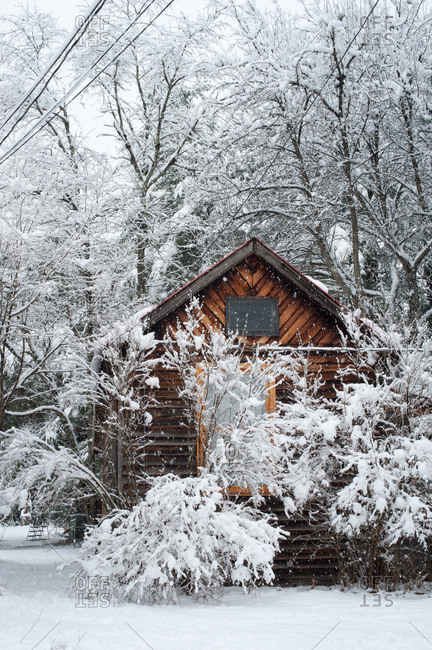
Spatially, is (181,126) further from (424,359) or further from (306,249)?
(424,359)

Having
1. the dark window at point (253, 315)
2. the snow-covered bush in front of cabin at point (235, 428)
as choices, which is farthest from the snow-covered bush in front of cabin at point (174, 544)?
the dark window at point (253, 315)

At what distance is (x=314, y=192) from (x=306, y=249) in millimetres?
1913

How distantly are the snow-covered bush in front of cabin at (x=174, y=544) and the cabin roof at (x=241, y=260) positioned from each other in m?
3.15

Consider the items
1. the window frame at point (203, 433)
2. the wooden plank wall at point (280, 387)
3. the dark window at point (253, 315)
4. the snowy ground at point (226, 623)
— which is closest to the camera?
the snowy ground at point (226, 623)

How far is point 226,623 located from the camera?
21.7 ft

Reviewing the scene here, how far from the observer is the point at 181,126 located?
19.3 meters

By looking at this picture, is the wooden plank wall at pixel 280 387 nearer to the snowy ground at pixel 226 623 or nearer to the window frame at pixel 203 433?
the window frame at pixel 203 433

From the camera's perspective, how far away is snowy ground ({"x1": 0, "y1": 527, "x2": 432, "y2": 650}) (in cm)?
576

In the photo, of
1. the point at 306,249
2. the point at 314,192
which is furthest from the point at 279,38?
the point at 306,249

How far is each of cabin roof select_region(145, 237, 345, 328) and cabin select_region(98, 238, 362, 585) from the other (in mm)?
16

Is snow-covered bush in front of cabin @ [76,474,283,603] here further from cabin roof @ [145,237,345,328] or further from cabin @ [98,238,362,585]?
cabin roof @ [145,237,345,328]

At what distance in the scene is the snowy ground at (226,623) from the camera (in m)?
5.76

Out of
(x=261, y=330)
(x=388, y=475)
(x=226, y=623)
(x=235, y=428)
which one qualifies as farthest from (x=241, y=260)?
(x=226, y=623)

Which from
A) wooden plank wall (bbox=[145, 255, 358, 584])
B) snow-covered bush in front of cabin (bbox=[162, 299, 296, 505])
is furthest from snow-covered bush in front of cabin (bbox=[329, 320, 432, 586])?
snow-covered bush in front of cabin (bbox=[162, 299, 296, 505])
